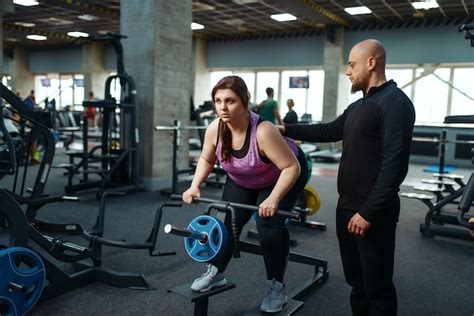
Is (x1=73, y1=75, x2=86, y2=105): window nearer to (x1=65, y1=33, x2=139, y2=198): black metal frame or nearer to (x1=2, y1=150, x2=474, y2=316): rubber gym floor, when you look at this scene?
(x1=65, y1=33, x2=139, y2=198): black metal frame

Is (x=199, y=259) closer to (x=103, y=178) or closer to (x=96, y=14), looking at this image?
(x=103, y=178)

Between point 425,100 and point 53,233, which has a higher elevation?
point 425,100

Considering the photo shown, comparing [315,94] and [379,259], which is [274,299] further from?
[315,94]

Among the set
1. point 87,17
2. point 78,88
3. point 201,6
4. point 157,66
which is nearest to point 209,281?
point 157,66

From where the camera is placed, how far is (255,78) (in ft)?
42.3

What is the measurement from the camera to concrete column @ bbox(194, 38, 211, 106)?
12953 millimetres

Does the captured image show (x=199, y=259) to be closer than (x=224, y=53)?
Yes

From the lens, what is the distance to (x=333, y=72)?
1109cm

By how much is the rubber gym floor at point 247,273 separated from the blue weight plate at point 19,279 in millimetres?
270

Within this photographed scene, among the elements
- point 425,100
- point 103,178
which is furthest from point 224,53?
point 103,178

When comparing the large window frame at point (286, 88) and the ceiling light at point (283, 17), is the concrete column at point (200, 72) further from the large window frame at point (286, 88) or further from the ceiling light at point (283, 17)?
the ceiling light at point (283, 17)

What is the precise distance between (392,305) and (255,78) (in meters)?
11.5

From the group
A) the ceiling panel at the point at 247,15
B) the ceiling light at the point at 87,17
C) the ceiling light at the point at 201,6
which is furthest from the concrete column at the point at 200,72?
the ceiling light at the point at 201,6

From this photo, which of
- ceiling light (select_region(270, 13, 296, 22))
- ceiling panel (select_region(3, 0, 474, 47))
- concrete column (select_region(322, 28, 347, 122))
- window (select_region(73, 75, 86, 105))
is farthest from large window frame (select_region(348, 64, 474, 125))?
window (select_region(73, 75, 86, 105))
